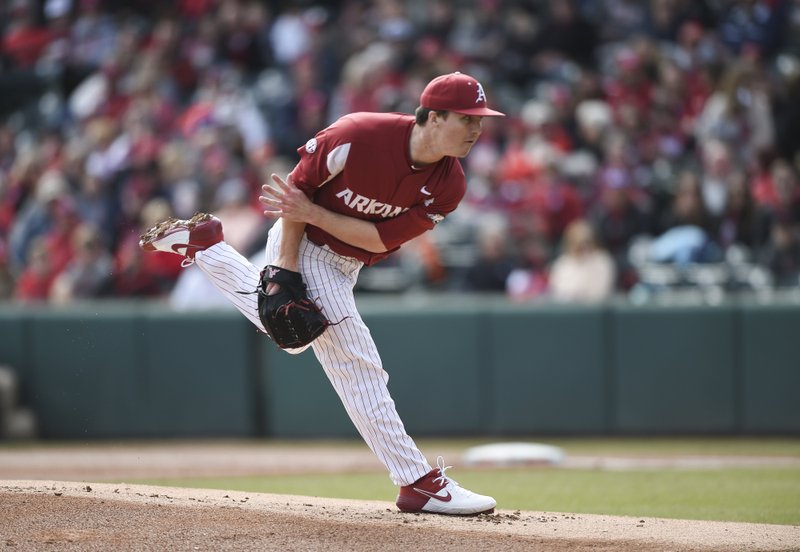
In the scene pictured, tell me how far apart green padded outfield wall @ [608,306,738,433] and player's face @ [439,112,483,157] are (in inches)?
237

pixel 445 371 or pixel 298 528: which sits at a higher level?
pixel 445 371

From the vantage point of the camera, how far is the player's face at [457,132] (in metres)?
5.07

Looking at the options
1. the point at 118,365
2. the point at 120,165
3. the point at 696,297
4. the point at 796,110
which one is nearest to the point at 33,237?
the point at 120,165

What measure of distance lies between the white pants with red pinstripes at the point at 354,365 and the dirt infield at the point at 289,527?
0.26 m

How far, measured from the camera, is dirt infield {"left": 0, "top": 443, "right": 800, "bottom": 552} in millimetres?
4652

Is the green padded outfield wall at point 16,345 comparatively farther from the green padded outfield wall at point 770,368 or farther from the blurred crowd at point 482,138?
the green padded outfield wall at point 770,368

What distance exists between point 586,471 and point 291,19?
8.26 meters

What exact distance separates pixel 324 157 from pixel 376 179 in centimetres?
23

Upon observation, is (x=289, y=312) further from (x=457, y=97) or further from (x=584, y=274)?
(x=584, y=274)

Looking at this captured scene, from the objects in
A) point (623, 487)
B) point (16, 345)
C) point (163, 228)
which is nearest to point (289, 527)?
point (163, 228)

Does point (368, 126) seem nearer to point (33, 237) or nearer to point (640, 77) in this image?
point (640, 77)

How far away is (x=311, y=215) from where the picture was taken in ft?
16.8

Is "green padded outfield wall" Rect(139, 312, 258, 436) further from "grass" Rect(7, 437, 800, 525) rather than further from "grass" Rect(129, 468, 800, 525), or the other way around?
"grass" Rect(129, 468, 800, 525)

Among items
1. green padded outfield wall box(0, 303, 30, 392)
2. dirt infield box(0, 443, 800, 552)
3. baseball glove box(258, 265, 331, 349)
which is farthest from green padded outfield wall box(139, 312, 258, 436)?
baseball glove box(258, 265, 331, 349)
